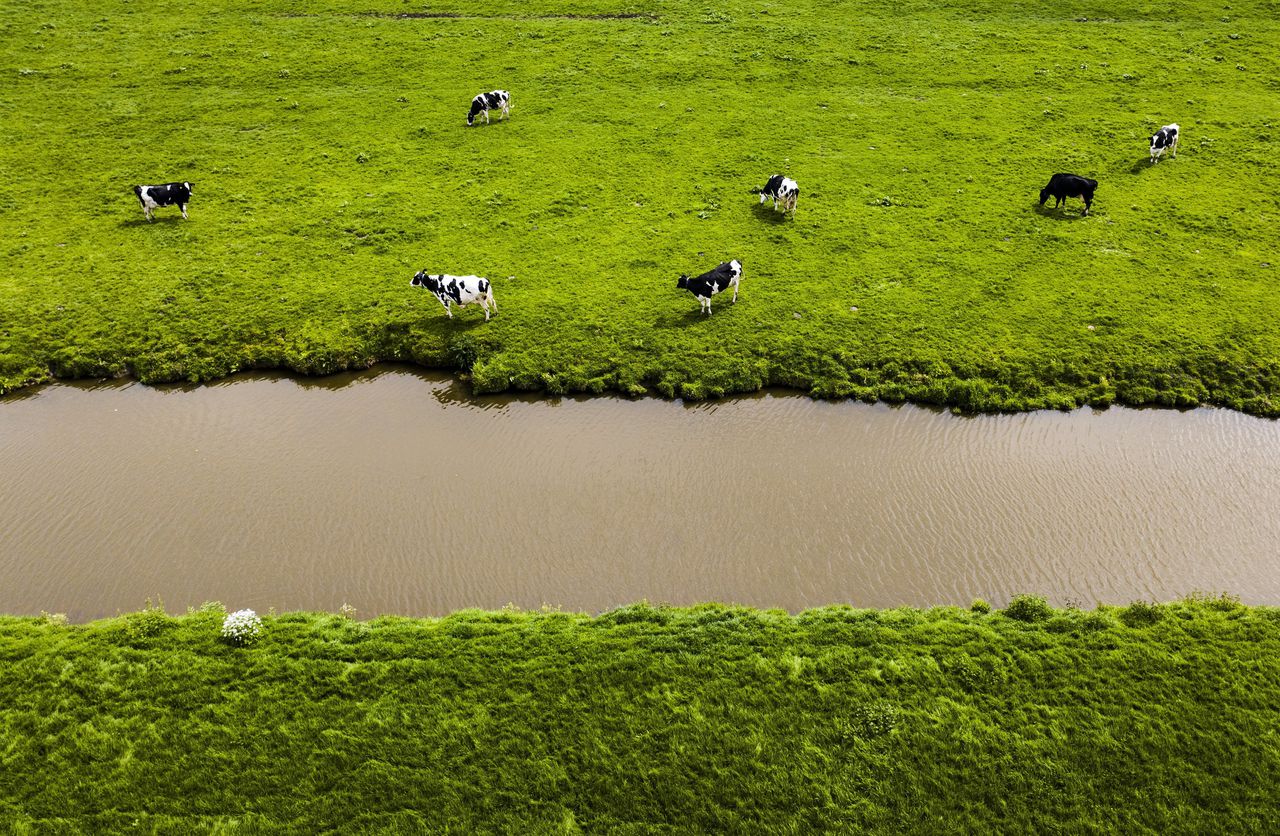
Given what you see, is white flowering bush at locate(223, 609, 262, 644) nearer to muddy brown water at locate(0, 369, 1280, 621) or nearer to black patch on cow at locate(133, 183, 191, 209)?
muddy brown water at locate(0, 369, 1280, 621)

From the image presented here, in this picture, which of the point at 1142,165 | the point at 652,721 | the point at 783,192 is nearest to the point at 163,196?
the point at 783,192

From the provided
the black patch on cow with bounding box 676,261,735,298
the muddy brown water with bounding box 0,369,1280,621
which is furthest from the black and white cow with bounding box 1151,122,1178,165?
the black patch on cow with bounding box 676,261,735,298

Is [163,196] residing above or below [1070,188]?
below

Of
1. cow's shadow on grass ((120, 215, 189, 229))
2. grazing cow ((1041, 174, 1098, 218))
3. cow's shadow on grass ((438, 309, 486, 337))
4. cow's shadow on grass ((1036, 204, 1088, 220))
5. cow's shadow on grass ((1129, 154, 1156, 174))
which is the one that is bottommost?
cow's shadow on grass ((438, 309, 486, 337))

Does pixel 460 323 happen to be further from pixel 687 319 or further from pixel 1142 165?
pixel 1142 165

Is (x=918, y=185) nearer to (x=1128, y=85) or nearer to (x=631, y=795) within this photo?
(x=1128, y=85)

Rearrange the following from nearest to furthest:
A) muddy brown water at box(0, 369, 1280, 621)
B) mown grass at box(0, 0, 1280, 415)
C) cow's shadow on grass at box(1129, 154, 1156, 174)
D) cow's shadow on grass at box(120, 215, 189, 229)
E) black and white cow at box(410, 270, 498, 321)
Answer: muddy brown water at box(0, 369, 1280, 621) → mown grass at box(0, 0, 1280, 415) → black and white cow at box(410, 270, 498, 321) → cow's shadow on grass at box(120, 215, 189, 229) → cow's shadow on grass at box(1129, 154, 1156, 174)
